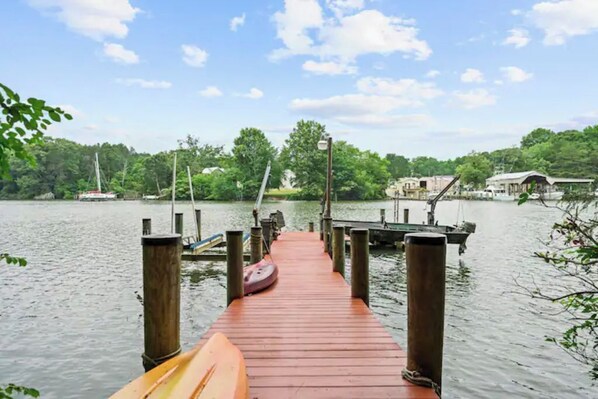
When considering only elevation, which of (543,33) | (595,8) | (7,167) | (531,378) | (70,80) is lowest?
(531,378)

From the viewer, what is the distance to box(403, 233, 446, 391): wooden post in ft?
8.36

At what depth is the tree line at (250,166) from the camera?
7131 cm

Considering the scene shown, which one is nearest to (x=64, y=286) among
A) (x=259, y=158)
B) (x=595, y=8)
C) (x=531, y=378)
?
(x=531, y=378)

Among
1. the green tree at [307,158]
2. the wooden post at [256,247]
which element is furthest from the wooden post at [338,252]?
the green tree at [307,158]

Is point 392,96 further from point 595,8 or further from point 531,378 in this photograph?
point 531,378

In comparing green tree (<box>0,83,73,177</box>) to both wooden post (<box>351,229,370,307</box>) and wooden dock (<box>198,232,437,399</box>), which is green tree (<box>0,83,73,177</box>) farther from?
wooden post (<box>351,229,370,307</box>)

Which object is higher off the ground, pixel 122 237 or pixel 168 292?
pixel 168 292

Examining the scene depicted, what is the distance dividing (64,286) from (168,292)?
10834mm

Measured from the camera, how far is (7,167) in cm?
214

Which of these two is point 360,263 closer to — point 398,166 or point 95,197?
point 95,197

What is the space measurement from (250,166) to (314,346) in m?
69.6

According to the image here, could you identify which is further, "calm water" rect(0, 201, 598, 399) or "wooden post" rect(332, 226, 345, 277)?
"wooden post" rect(332, 226, 345, 277)

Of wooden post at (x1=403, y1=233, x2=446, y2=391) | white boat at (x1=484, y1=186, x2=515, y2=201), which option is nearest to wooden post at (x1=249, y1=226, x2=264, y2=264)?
wooden post at (x1=403, y1=233, x2=446, y2=391)

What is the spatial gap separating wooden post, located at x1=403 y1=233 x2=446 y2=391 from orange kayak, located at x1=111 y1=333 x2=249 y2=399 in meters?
1.16
